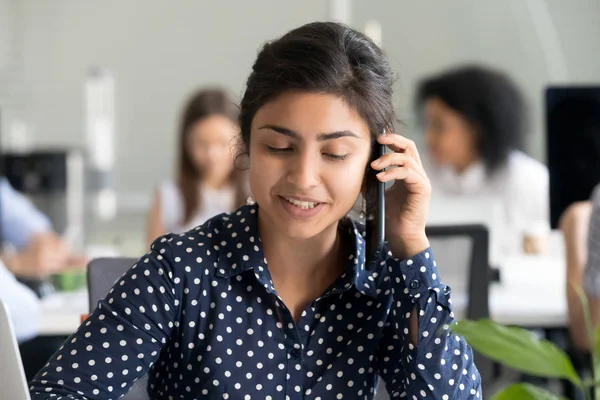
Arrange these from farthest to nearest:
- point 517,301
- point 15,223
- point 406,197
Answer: point 15,223
point 517,301
point 406,197

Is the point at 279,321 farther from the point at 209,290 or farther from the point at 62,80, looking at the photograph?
the point at 62,80

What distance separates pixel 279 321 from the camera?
1312 millimetres

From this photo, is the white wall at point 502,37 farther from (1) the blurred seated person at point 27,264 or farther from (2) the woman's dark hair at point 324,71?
(2) the woman's dark hair at point 324,71

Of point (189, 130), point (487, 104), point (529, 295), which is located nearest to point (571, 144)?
point (529, 295)

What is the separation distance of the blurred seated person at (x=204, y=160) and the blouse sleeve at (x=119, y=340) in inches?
92.9

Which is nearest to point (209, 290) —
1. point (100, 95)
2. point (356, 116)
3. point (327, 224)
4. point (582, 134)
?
point (327, 224)

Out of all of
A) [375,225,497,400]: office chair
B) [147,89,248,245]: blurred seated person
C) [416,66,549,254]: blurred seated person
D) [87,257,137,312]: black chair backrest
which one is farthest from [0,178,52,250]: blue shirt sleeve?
[87,257,137,312]: black chair backrest

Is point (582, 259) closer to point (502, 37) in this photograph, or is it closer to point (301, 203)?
point (301, 203)

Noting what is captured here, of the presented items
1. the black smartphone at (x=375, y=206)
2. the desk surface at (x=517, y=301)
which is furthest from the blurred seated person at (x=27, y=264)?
the black smartphone at (x=375, y=206)

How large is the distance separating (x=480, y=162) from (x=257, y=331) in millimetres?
2870

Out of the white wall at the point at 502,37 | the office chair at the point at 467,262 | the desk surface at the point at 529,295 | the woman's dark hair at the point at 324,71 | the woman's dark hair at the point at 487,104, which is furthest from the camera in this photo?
the white wall at the point at 502,37

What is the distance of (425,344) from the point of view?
127 cm

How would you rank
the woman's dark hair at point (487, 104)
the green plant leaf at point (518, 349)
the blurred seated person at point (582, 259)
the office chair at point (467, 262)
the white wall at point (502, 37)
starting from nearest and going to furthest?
the green plant leaf at point (518, 349) → the blurred seated person at point (582, 259) → the office chair at point (467, 262) → the woman's dark hair at point (487, 104) → the white wall at point (502, 37)

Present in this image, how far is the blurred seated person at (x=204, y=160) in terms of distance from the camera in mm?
3676
